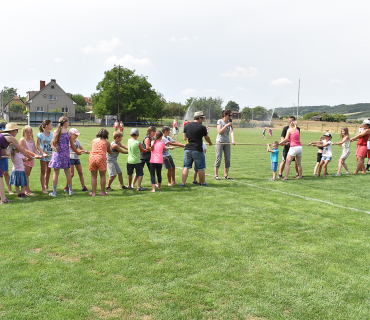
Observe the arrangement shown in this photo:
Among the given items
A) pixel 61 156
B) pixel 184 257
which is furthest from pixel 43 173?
pixel 184 257

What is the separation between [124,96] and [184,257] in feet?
231

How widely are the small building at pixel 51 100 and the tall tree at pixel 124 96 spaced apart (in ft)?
25.9

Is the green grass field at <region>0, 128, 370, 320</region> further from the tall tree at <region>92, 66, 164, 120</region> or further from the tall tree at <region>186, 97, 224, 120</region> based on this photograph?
→ the tall tree at <region>92, 66, 164, 120</region>

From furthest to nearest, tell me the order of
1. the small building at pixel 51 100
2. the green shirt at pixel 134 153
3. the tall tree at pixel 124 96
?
the small building at pixel 51 100
the tall tree at pixel 124 96
the green shirt at pixel 134 153

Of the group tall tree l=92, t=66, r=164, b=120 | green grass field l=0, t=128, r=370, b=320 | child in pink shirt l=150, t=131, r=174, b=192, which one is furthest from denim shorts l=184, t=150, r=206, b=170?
tall tree l=92, t=66, r=164, b=120

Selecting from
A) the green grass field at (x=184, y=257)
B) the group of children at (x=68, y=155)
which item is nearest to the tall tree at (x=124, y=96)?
the group of children at (x=68, y=155)

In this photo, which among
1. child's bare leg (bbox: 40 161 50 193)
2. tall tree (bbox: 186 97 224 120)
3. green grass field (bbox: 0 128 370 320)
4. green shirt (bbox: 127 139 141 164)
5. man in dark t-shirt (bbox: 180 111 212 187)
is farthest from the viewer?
tall tree (bbox: 186 97 224 120)

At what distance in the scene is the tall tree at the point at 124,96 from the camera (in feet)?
232

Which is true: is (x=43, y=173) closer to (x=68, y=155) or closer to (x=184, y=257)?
(x=68, y=155)

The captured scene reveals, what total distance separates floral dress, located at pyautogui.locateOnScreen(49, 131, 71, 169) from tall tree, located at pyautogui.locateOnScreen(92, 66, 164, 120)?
63234mm

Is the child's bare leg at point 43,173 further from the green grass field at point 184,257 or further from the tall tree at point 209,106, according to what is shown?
the tall tree at point 209,106

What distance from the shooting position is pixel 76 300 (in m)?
3.29

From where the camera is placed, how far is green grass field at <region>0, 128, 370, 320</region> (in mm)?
3234

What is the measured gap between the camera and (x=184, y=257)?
14.2 ft
